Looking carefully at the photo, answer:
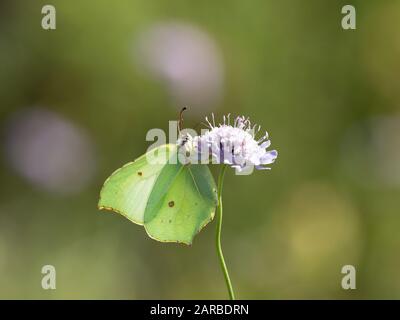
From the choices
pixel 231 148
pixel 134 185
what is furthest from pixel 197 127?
pixel 231 148

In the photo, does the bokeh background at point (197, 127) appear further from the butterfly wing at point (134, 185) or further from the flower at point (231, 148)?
the flower at point (231, 148)

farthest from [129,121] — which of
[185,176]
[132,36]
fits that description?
[185,176]

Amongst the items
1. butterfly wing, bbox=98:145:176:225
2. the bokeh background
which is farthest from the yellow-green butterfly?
the bokeh background

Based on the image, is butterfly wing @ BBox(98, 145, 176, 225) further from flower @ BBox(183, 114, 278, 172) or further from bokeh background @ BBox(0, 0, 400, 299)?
bokeh background @ BBox(0, 0, 400, 299)

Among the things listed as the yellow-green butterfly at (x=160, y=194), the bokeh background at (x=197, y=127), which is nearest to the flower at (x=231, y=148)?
the yellow-green butterfly at (x=160, y=194)

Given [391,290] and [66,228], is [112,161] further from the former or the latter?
[391,290]

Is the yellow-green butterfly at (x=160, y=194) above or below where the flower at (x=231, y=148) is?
below

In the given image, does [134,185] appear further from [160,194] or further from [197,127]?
[197,127]

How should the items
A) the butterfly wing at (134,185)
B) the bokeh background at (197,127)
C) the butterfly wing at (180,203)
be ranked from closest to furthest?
the butterfly wing at (180,203), the butterfly wing at (134,185), the bokeh background at (197,127)
